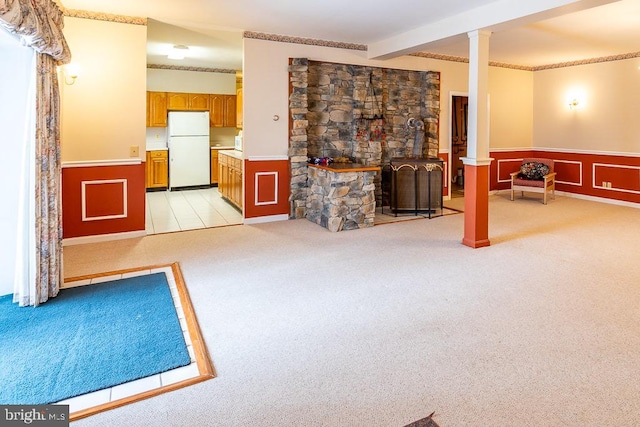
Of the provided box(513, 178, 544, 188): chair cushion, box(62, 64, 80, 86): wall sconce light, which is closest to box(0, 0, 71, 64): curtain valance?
box(62, 64, 80, 86): wall sconce light

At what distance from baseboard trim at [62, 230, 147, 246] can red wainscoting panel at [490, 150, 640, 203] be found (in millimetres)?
6638

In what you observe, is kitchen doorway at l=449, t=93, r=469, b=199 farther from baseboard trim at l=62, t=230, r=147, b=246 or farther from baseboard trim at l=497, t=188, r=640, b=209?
baseboard trim at l=62, t=230, r=147, b=246

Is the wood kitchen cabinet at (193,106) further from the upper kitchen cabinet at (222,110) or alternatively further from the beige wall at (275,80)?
the beige wall at (275,80)

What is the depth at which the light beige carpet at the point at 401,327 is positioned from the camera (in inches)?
81.6

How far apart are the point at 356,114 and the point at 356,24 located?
59.8 inches

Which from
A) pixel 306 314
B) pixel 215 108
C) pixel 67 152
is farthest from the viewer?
pixel 215 108

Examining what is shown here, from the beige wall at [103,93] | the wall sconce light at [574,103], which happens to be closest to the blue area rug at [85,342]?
the beige wall at [103,93]

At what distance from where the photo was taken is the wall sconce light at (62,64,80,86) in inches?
186

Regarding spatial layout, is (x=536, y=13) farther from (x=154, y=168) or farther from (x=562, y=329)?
(x=154, y=168)

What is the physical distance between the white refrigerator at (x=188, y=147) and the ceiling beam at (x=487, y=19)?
4462 mm

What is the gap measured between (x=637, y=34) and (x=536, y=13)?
2916 millimetres

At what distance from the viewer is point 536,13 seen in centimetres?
414

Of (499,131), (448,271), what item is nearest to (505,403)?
(448,271)

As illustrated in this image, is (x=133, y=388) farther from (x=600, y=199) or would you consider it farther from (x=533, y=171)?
(x=600, y=199)
